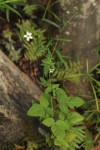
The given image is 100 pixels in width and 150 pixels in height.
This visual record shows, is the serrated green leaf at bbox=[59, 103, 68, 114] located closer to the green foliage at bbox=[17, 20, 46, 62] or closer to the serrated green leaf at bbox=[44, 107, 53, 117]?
the serrated green leaf at bbox=[44, 107, 53, 117]

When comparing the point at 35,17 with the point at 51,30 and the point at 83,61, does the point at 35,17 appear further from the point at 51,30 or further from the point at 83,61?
the point at 83,61

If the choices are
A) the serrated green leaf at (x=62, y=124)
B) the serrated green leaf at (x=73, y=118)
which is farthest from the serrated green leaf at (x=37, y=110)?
the serrated green leaf at (x=73, y=118)

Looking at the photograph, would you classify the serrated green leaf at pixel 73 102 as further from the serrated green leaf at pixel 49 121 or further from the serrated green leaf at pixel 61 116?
the serrated green leaf at pixel 49 121

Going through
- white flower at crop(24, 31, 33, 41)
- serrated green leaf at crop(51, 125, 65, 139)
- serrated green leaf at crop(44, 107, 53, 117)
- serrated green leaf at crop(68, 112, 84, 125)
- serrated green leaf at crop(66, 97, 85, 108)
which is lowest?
serrated green leaf at crop(51, 125, 65, 139)

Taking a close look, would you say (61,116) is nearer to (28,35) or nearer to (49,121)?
(49,121)

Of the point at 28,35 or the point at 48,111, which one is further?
the point at 28,35

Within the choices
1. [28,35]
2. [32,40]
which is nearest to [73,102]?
[28,35]

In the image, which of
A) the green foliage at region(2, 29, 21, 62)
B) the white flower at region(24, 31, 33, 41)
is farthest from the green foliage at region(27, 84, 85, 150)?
the green foliage at region(2, 29, 21, 62)

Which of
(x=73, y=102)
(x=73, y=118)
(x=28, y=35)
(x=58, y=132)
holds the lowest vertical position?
(x=58, y=132)
